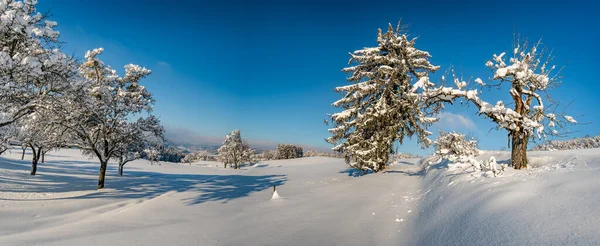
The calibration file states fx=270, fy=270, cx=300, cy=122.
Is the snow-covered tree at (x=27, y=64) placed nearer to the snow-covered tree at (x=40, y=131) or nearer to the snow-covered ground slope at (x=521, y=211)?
the snow-covered tree at (x=40, y=131)

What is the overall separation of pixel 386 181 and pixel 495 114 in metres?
5.81

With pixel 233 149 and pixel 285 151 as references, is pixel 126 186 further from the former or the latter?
pixel 285 151

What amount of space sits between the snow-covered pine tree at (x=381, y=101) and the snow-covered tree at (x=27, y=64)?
12.9 metres

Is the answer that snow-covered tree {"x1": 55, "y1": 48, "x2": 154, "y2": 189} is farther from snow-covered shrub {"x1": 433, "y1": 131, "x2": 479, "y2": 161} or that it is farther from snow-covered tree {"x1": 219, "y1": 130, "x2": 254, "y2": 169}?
snow-covered tree {"x1": 219, "y1": 130, "x2": 254, "y2": 169}

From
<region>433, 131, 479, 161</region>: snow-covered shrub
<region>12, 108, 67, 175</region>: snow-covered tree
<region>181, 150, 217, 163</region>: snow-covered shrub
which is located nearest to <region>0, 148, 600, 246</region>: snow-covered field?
<region>433, 131, 479, 161</region>: snow-covered shrub

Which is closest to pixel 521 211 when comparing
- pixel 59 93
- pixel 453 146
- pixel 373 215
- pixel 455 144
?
pixel 373 215

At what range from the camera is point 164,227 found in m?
7.76

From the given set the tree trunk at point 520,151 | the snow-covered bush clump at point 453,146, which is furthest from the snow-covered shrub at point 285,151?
the tree trunk at point 520,151

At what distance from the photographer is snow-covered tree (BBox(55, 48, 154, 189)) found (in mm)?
15375

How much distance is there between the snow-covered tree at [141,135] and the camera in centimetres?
1673

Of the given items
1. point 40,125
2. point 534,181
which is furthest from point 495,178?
point 40,125

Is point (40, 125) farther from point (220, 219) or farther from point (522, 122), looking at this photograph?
point (522, 122)

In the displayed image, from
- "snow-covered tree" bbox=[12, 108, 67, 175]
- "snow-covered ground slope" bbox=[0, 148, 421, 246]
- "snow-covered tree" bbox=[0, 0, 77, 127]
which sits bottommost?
"snow-covered ground slope" bbox=[0, 148, 421, 246]

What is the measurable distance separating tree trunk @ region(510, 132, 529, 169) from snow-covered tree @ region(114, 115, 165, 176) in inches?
730
